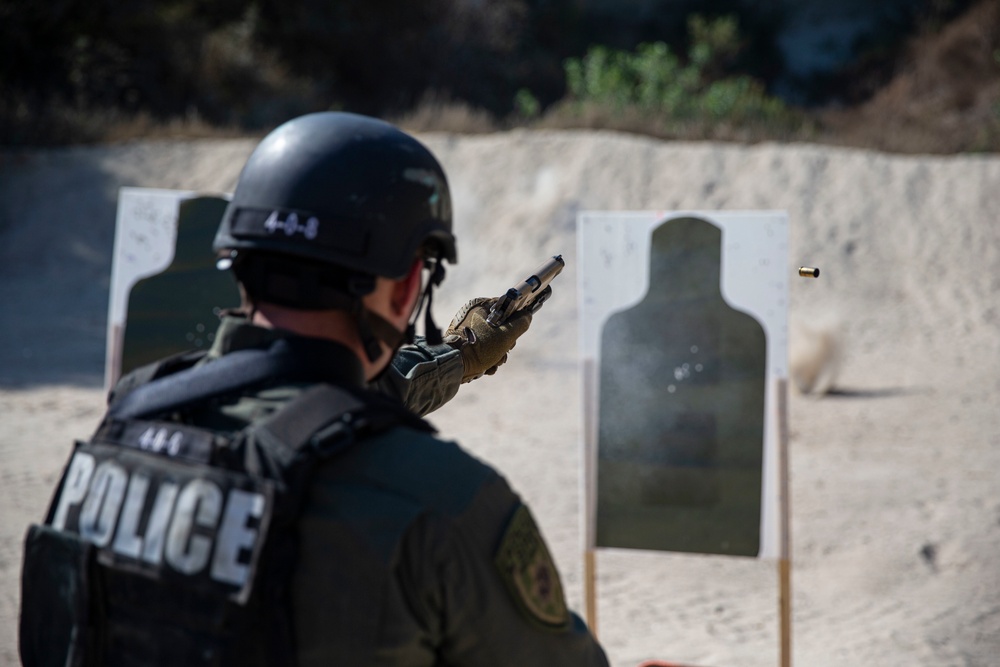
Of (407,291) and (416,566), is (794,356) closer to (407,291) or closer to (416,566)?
(407,291)

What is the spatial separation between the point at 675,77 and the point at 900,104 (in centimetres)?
489

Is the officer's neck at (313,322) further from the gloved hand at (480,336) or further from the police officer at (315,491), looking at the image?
the gloved hand at (480,336)

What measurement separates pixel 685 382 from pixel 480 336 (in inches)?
87.6

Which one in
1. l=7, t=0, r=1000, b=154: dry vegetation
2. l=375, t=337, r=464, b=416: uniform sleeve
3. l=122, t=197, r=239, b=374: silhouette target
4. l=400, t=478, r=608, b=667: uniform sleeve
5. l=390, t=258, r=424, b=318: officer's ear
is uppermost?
l=7, t=0, r=1000, b=154: dry vegetation

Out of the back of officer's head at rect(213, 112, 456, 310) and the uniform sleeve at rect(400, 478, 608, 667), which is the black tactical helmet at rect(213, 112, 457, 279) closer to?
the back of officer's head at rect(213, 112, 456, 310)

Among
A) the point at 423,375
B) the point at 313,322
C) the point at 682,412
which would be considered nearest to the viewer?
the point at 313,322

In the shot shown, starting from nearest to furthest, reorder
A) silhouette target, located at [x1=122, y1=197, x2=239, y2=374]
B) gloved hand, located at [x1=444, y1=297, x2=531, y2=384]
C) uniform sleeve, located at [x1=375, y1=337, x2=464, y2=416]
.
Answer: uniform sleeve, located at [x1=375, y1=337, x2=464, y2=416] < gloved hand, located at [x1=444, y1=297, x2=531, y2=384] < silhouette target, located at [x1=122, y1=197, x2=239, y2=374]

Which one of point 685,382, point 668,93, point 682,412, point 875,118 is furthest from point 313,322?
point 875,118

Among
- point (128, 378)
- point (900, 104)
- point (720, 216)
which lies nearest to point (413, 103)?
point (900, 104)

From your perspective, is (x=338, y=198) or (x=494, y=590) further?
(x=338, y=198)

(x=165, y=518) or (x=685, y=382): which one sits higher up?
(x=685, y=382)

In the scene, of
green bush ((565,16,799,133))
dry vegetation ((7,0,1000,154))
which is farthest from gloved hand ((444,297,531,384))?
green bush ((565,16,799,133))

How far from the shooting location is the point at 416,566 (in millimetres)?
1070

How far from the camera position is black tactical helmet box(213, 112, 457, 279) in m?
1.25
